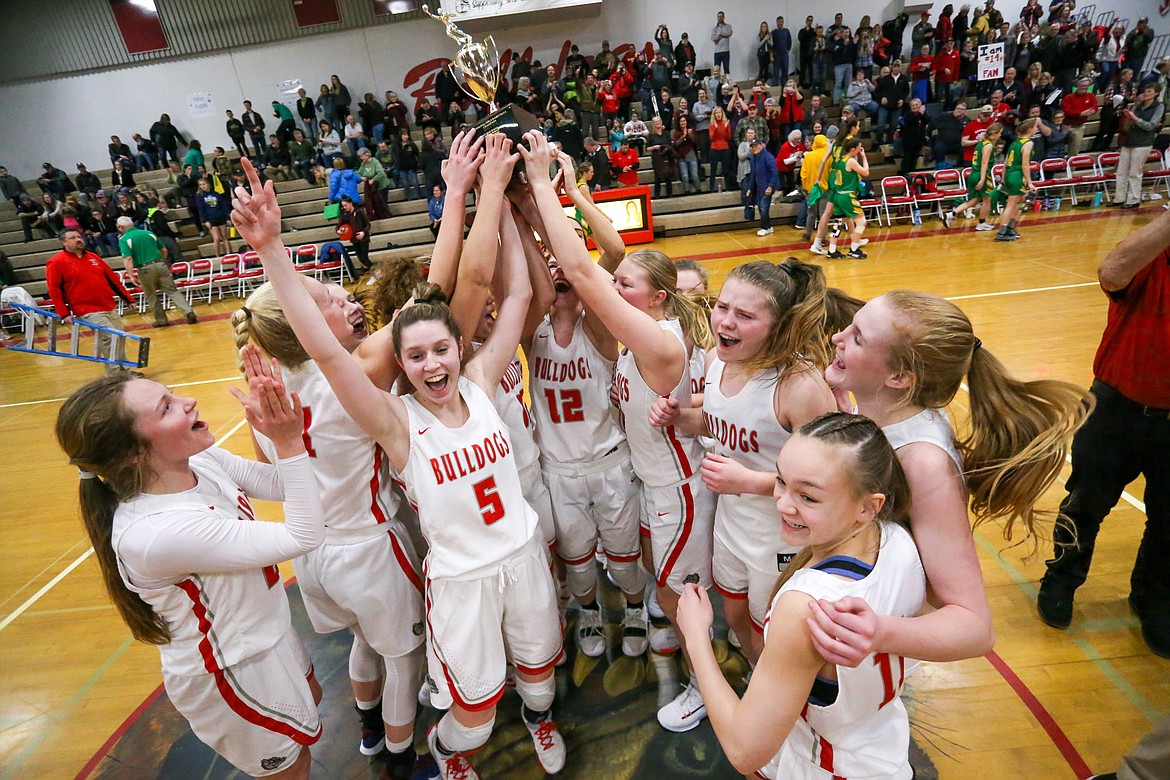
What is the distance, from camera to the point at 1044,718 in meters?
2.69

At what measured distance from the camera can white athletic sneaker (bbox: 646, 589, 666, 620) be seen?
3.44 metres

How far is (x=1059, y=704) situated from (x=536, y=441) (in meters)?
2.73

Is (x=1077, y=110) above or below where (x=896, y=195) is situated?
above

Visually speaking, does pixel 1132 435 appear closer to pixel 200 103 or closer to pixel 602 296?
pixel 602 296

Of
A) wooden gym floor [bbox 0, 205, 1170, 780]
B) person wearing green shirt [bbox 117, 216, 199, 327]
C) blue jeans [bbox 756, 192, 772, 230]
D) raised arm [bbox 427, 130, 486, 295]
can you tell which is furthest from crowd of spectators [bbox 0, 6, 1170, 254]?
raised arm [bbox 427, 130, 486, 295]

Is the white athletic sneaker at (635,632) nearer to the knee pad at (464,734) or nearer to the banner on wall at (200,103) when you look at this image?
the knee pad at (464,734)

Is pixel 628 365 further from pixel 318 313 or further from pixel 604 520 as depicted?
pixel 318 313

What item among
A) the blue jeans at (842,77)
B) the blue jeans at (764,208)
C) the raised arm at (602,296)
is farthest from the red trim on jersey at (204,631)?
the blue jeans at (842,77)

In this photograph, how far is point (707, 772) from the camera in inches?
→ 101

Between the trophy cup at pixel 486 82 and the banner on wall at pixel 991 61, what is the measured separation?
17.8m

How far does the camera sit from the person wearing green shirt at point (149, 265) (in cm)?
1139

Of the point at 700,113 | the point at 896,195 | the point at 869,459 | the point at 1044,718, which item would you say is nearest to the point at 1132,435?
the point at 1044,718

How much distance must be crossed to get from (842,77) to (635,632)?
62.1 ft

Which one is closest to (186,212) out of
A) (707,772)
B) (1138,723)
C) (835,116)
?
(835,116)
